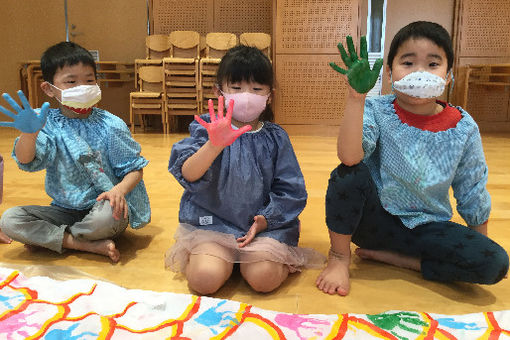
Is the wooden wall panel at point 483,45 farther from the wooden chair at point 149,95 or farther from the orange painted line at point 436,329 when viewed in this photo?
the orange painted line at point 436,329

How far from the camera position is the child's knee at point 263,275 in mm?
1193

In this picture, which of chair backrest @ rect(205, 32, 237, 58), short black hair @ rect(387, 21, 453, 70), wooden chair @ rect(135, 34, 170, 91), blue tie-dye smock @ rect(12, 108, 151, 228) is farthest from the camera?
wooden chair @ rect(135, 34, 170, 91)

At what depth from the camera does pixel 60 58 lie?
4.77ft

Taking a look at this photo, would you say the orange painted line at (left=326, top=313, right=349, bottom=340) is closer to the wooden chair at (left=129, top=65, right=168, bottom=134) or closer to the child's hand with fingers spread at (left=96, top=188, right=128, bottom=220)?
the child's hand with fingers spread at (left=96, top=188, right=128, bottom=220)

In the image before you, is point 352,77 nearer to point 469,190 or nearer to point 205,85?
point 469,190

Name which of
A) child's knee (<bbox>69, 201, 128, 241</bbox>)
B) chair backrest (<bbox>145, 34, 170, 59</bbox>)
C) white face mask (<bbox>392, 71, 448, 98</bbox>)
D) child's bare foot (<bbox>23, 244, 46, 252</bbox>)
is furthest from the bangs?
chair backrest (<bbox>145, 34, 170, 59</bbox>)

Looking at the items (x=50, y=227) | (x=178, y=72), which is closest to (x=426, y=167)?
(x=50, y=227)

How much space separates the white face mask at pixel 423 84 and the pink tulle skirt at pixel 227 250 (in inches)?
23.4

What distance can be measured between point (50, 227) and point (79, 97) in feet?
1.51

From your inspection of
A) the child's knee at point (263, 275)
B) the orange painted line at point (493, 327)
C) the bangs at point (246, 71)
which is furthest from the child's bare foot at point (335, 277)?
the bangs at point (246, 71)

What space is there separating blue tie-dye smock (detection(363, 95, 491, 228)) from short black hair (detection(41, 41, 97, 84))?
3.26 ft

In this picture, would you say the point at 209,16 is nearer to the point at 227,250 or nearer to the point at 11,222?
the point at 11,222

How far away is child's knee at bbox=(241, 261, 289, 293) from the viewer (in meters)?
1.19

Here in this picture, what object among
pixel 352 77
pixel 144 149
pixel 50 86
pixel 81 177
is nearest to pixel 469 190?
pixel 352 77
